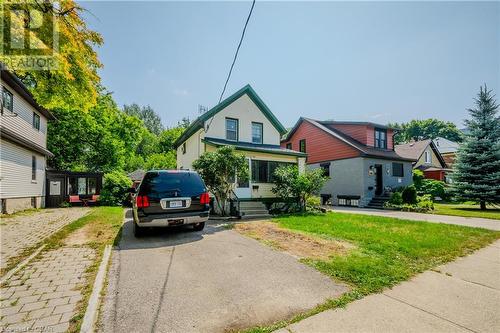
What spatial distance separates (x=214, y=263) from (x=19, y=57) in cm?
813

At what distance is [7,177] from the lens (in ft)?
42.3

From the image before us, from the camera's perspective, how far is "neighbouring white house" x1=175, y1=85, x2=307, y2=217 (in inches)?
575

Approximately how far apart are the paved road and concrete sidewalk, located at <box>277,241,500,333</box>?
0.43 meters

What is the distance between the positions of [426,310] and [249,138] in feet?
48.6

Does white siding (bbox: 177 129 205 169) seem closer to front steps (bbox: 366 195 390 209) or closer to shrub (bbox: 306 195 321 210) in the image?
shrub (bbox: 306 195 321 210)

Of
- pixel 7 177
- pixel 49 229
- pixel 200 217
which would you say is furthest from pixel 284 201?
pixel 7 177

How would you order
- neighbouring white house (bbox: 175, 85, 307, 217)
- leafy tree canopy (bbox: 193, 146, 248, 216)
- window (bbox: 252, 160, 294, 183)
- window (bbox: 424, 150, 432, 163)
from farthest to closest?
window (bbox: 424, 150, 432, 163)
window (bbox: 252, 160, 294, 183)
neighbouring white house (bbox: 175, 85, 307, 217)
leafy tree canopy (bbox: 193, 146, 248, 216)

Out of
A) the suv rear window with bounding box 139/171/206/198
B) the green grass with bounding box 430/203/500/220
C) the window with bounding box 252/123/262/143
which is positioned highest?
the window with bounding box 252/123/262/143

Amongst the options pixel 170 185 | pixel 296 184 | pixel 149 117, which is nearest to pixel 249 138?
pixel 296 184

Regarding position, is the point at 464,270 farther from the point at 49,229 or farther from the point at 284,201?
the point at 49,229

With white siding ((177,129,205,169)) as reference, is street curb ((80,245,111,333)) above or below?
below

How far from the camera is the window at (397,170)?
856 inches

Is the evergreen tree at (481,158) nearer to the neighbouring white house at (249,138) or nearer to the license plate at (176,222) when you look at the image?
the neighbouring white house at (249,138)
